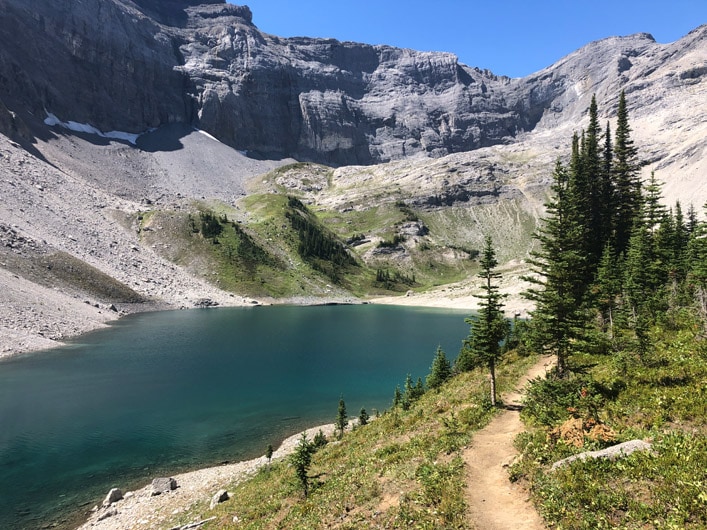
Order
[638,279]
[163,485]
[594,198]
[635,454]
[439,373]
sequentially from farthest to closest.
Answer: [594,198]
[439,373]
[638,279]
[163,485]
[635,454]

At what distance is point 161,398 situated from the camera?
4653cm

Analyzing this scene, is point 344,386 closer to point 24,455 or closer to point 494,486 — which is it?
point 24,455

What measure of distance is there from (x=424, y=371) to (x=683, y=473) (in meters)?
54.1

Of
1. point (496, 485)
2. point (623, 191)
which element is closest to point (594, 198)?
point (623, 191)

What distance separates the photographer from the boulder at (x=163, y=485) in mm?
26516

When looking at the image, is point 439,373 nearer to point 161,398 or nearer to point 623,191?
point 161,398

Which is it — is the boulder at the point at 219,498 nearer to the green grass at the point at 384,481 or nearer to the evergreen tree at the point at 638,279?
the green grass at the point at 384,481

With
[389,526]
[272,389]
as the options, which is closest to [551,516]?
[389,526]

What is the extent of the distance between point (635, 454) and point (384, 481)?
31.2ft

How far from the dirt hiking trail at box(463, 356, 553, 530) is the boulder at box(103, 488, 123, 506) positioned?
79.2 feet

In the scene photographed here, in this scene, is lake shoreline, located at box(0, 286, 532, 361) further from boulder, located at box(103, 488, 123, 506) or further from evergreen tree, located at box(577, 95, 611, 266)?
boulder, located at box(103, 488, 123, 506)

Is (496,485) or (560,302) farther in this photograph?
(560,302)

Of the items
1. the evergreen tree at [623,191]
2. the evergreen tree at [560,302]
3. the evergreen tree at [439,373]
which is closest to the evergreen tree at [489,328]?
the evergreen tree at [560,302]

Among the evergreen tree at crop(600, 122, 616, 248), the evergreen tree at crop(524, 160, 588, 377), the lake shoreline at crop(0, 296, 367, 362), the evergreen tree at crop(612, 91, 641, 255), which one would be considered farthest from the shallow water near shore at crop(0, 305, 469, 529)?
the evergreen tree at crop(612, 91, 641, 255)
